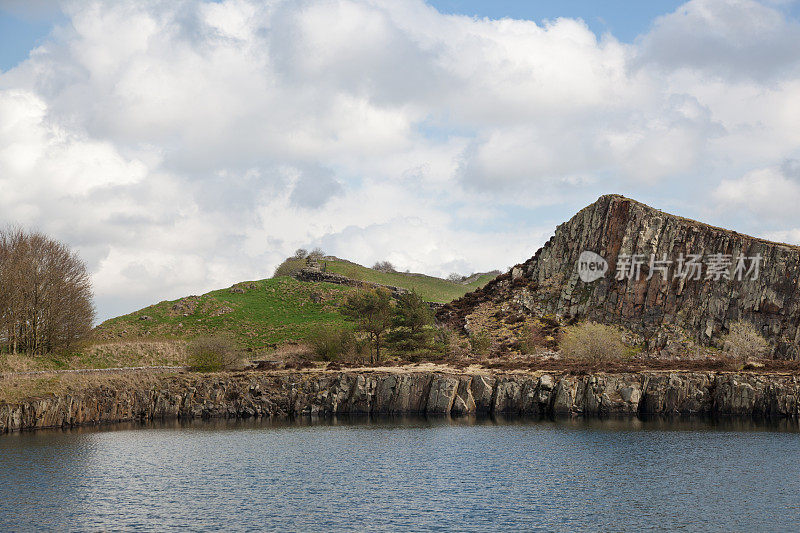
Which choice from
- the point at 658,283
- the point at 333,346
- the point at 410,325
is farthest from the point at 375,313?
the point at 658,283

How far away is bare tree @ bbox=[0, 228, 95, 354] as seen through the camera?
8250 cm

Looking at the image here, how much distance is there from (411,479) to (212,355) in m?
49.7

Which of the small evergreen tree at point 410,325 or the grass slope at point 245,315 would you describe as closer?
the small evergreen tree at point 410,325

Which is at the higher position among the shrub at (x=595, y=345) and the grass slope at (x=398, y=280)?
the grass slope at (x=398, y=280)

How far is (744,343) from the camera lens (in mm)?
93875

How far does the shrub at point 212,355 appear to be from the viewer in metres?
87.9

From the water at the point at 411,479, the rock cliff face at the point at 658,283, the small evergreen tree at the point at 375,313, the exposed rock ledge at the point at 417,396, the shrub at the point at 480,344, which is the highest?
the rock cliff face at the point at 658,283

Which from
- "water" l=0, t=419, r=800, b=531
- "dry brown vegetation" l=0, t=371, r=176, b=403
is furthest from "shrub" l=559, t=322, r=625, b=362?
"dry brown vegetation" l=0, t=371, r=176, b=403

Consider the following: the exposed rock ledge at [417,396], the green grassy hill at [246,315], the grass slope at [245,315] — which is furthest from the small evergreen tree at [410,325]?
the grass slope at [245,315]

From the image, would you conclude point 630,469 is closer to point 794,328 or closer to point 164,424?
point 164,424

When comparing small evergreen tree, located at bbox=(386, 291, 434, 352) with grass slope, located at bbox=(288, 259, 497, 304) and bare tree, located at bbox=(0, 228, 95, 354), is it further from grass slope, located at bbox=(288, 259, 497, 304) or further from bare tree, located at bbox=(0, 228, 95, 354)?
grass slope, located at bbox=(288, 259, 497, 304)

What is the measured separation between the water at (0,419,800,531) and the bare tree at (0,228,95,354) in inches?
871

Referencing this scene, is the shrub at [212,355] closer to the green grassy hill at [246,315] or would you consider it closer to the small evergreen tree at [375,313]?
the green grassy hill at [246,315]

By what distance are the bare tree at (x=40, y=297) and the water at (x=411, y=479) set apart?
871 inches
